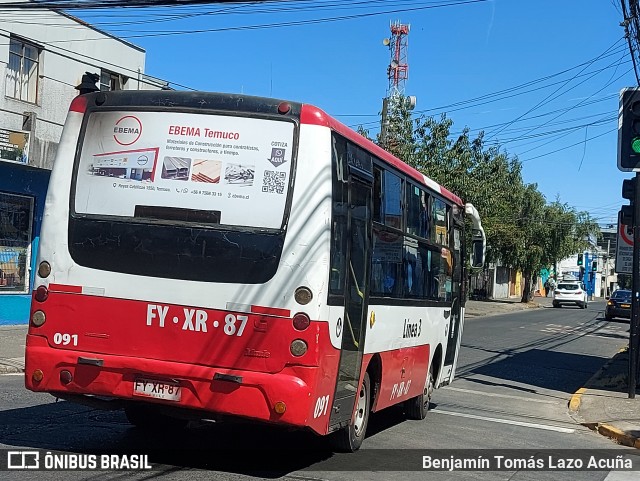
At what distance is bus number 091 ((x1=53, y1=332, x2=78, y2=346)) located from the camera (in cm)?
677

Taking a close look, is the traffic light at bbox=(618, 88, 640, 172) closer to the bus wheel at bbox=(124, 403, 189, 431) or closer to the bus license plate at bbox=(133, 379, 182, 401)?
the bus wheel at bbox=(124, 403, 189, 431)

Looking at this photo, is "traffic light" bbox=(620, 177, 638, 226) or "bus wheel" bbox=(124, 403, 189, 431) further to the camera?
"traffic light" bbox=(620, 177, 638, 226)

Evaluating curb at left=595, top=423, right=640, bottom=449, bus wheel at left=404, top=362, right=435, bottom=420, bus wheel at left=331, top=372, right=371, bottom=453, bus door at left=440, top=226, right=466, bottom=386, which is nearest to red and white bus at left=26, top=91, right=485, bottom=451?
bus wheel at left=331, top=372, right=371, bottom=453

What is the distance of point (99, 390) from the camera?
21.9 ft

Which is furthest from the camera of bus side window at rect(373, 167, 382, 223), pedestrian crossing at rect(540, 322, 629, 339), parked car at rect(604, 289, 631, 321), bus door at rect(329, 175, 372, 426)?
parked car at rect(604, 289, 631, 321)

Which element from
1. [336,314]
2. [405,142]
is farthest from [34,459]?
[405,142]

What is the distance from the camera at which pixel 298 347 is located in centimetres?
634

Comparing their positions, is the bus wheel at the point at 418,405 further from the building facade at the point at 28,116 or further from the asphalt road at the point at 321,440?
the building facade at the point at 28,116

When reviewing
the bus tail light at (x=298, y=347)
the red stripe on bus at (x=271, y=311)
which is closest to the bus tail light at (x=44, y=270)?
the red stripe on bus at (x=271, y=311)

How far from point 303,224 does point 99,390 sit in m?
2.18

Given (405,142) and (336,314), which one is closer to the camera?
(336,314)

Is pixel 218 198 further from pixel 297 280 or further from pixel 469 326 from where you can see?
pixel 469 326

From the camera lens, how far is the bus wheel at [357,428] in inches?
308

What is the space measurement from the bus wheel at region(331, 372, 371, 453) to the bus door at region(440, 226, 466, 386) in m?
4.06
